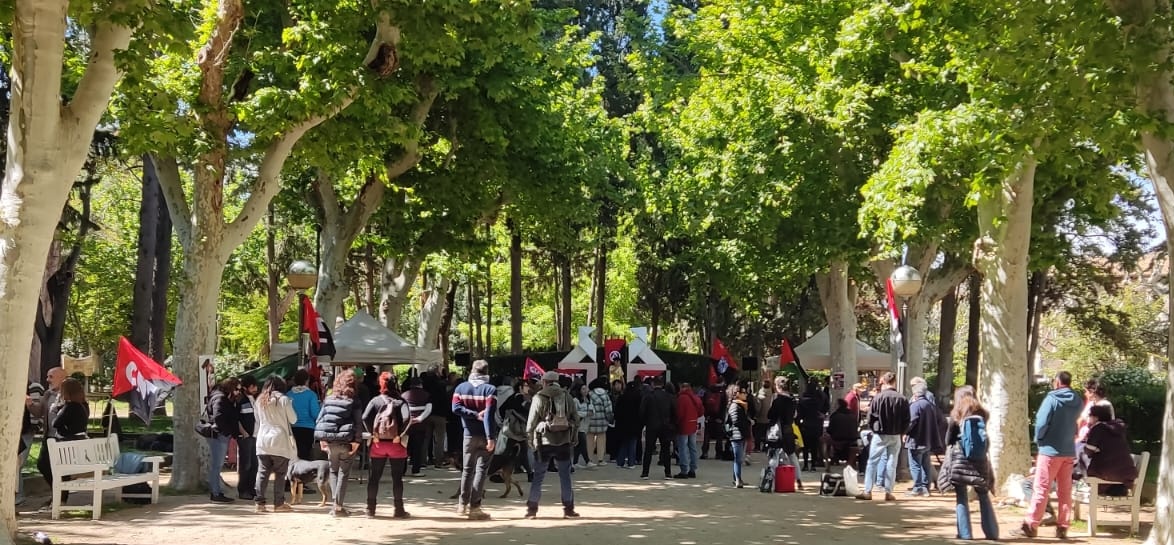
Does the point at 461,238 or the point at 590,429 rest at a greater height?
the point at 461,238

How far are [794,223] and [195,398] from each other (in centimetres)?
1317

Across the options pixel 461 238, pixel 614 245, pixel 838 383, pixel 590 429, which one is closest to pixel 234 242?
pixel 590 429

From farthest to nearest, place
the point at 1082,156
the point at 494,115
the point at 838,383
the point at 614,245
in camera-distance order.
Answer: the point at 614,245
the point at 838,383
the point at 494,115
the point at 1082,156

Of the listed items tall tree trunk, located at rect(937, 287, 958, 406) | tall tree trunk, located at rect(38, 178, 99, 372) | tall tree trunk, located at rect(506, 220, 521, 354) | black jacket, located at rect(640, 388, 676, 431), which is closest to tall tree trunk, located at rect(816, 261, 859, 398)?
tall tree trunk, located at rect(937, 287, 958, 406)

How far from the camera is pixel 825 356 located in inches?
1104

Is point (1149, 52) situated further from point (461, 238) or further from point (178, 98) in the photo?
point (461, 238)

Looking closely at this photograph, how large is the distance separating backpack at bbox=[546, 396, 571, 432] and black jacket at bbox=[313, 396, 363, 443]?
7.14ft

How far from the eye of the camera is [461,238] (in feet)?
78.3

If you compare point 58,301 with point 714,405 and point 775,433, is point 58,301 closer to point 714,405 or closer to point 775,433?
point 714,405

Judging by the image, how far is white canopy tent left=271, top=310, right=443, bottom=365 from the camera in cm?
2175

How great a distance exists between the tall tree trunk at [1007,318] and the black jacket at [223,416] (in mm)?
9757

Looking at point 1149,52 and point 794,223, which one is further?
point 794,223

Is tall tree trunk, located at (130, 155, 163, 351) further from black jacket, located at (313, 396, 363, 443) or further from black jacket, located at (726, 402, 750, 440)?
black jacket, located at (726, 402, 750, 440)

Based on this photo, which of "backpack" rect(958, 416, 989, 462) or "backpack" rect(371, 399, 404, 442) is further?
"backpack" rect(371, 399, 404, 442)
